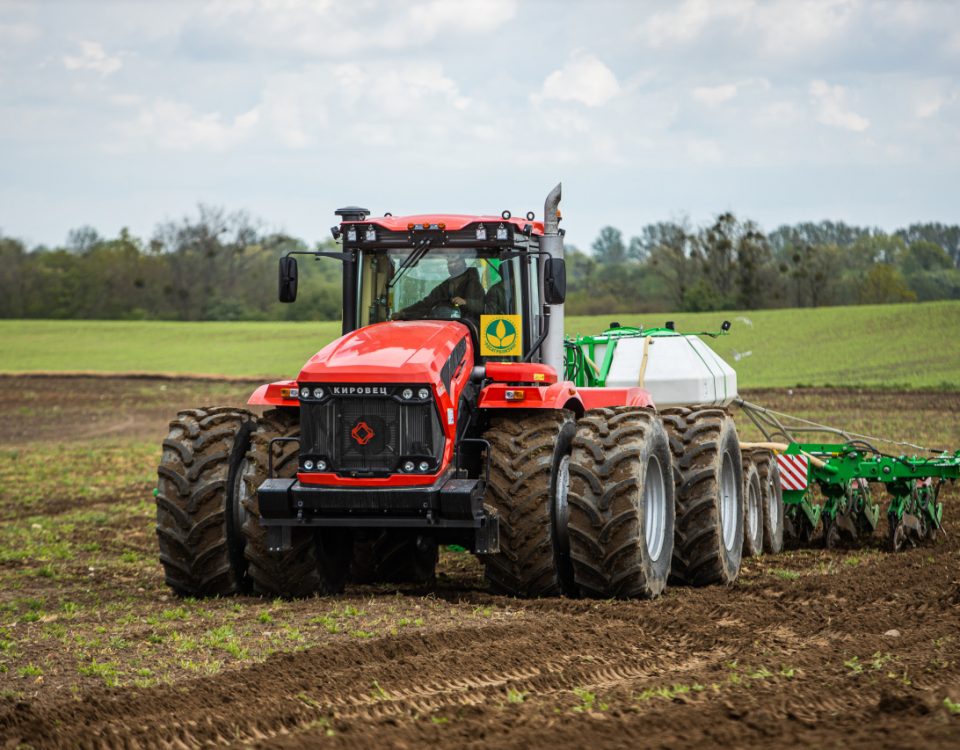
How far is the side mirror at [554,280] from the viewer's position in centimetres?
1023

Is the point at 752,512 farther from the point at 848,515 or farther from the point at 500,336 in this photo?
the point at 500,336

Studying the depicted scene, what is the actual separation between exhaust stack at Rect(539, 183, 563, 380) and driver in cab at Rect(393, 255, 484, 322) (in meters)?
0.55

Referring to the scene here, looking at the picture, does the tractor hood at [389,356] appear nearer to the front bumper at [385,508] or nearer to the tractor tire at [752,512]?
the front bumper at [385,508]

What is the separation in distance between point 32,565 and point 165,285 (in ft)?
222

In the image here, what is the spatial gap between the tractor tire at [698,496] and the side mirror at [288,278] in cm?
320

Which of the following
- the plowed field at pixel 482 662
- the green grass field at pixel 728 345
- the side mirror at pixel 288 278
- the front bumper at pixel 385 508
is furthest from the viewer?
the green grass field at pixel 728 345

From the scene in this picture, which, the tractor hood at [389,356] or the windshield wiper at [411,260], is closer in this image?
the tractor hood at [389,356]

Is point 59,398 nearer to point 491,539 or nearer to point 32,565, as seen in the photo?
point 32,565

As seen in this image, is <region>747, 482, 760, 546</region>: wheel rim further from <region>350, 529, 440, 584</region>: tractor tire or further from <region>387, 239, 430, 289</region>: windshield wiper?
<region>387, 239, 430, 289</region>: windshield wiper

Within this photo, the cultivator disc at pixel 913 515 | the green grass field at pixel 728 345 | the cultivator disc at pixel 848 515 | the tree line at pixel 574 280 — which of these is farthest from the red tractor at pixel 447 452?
the tree line at pixel 574 280

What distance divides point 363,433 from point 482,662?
2290 millimetres

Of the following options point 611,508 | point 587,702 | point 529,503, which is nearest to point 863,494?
point 611,508

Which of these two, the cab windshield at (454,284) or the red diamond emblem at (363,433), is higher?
the cab windshield at (454,284)

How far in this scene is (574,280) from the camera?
8831 centimetres
